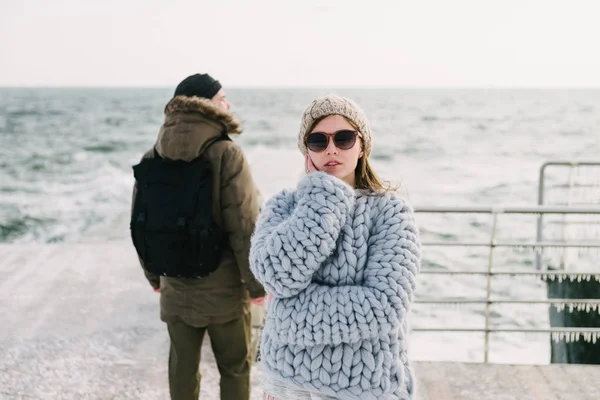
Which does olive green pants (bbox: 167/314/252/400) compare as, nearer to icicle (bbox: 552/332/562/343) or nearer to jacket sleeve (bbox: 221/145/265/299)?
jacket sleeve (bbox: 221/145/265/299)

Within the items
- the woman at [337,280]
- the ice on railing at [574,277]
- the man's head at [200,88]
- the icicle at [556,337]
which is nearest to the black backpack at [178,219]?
the man's head at [200,88]

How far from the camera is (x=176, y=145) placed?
214cm

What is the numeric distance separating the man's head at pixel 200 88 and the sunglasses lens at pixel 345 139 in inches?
36.0

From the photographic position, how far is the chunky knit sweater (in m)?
1.38

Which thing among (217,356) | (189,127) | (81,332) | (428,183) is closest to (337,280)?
(189,127)

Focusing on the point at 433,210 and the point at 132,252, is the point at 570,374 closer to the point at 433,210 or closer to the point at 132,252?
the point at 433,210

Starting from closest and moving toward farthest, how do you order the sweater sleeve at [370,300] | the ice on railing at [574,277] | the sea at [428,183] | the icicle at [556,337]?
the sweater sleeve at [370,300]
the ice on railing at [574,277]
the icicle at [556,337]
the sea at [428,183]

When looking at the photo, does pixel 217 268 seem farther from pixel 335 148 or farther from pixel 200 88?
pixel 335 148

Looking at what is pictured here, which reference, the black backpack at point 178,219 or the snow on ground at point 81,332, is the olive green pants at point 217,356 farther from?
the snow on ground at point 81,332

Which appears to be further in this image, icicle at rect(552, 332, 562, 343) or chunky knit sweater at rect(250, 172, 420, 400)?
icicle at rect(552, 332, 562, 343)

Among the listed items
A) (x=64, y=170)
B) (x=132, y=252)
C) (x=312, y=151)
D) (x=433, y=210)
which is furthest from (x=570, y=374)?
(x=64, y=170)

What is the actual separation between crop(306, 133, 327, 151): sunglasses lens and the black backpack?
29.1 inches

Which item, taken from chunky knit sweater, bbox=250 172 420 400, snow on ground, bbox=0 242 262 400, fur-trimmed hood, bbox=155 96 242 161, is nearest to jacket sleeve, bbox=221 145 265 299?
fur-trimmed hood, bbox=155 96 242 161

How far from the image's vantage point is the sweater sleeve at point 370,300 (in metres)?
1.37
